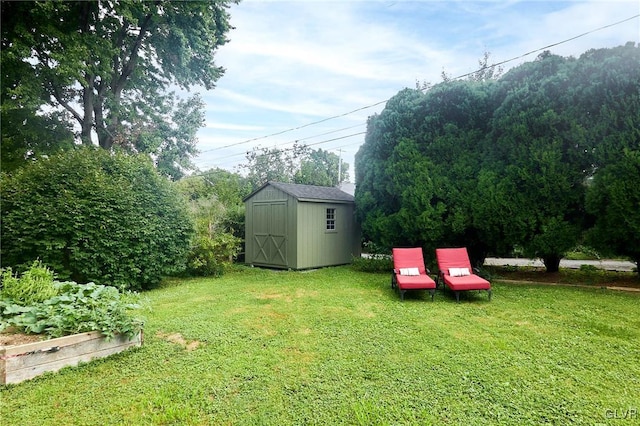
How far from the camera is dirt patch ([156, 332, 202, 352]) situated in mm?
3752

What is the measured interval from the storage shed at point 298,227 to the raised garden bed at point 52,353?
6485 millimetres

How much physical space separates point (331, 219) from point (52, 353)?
8325 millimetres

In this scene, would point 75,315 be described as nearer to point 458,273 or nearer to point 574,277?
point 458,273

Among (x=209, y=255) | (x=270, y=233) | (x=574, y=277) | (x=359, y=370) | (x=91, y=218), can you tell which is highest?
(x=91, y=218)

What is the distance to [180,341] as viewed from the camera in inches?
154

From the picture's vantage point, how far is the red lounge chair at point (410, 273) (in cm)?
590

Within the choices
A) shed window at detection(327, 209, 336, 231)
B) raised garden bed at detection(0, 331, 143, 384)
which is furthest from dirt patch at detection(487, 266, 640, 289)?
raised garden bed at detection(0, 331, 143, 384)

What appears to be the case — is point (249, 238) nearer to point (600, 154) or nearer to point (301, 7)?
point (301, 7)

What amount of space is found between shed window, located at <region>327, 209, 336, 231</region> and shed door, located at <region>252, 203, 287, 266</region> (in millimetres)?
1514

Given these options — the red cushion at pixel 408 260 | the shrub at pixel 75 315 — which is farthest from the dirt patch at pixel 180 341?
the red cushion at pixel 408 260

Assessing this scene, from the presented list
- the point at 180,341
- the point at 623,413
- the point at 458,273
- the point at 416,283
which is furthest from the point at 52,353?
the point at 458,273

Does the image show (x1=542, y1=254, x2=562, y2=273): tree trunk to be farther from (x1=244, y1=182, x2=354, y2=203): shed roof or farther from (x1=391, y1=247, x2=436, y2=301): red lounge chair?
(x1=244, y1=182, x2=354, y2=203): shed roof

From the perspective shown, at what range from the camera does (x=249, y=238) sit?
11039 mm

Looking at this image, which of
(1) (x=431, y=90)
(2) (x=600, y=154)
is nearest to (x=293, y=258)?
(1) (x=431, y=90)
